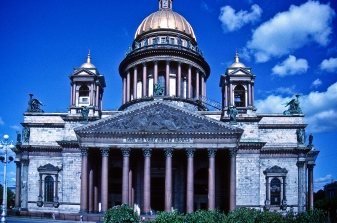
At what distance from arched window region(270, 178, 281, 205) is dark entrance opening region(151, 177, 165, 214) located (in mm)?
14063

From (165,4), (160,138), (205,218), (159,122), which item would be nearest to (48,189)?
(160,138)

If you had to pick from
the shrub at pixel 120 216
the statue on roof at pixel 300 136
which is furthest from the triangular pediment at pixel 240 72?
the shrub at pixel 120 216

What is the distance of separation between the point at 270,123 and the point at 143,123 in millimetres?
18349

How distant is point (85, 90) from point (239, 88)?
21.5 m

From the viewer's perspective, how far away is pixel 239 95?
181 feet

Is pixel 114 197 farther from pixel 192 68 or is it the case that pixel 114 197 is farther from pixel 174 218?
pixel 174 218

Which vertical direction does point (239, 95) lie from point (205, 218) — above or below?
above

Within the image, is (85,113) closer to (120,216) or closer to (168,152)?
Answer: (168,152)

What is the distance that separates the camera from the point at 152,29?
65438 millimetres

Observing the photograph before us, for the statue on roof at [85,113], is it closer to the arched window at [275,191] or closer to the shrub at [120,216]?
the shrub at [120,216]

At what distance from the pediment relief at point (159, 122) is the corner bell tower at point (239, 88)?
25.0ft

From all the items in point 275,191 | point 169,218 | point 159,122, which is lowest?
point 275,191

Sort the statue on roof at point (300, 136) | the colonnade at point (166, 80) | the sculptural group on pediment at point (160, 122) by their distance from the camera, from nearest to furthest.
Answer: the sculptural group on pediment at point (160, 122) → the statue on roof at point (300, 136) → the colonnade at point (166, 80)

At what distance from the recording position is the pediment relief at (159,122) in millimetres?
45500
